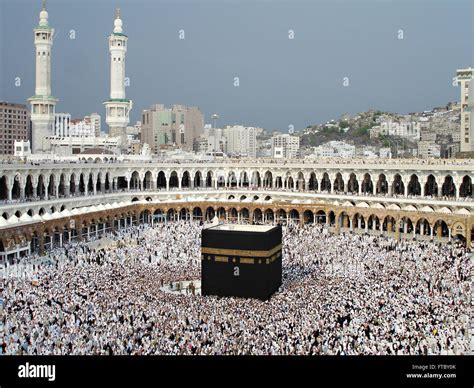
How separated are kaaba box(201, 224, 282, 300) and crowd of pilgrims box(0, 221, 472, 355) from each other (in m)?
0.70

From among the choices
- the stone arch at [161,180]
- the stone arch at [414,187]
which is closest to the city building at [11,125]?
the stone arch at [161,180]

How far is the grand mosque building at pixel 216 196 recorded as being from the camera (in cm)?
2581

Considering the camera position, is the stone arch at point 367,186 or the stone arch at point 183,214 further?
the stone arch at point 183,214

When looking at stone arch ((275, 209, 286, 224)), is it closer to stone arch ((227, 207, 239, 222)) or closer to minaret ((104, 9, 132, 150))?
stone arch ((227, 207, 239, 222))

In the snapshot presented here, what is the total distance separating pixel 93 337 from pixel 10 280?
6.28m

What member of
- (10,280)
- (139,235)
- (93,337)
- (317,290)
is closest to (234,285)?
(317,290)

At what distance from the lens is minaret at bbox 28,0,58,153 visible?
43.7m

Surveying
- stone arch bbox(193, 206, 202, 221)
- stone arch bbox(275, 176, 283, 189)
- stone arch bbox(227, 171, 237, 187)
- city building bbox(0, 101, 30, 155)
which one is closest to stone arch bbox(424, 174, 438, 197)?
stone arch bbox(275, 176, 283, 189)

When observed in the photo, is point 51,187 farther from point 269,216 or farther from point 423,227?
point 423,227

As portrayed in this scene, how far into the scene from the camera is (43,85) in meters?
44.4

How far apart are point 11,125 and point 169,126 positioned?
48021 mm

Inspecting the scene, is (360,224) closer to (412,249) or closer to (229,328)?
(412,249)

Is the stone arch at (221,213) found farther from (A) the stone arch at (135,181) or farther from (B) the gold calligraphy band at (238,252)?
(B) the gold calligraphy band at (238,252)

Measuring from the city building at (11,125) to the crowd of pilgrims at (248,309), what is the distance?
67.8 meters
